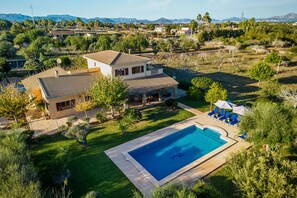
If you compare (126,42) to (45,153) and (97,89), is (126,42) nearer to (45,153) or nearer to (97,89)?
(97,89)

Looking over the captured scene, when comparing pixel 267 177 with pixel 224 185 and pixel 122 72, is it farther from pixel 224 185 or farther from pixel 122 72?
pixel 122 72

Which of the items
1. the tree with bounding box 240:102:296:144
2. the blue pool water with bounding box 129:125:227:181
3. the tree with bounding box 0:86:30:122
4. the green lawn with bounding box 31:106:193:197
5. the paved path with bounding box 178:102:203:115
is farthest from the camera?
the paved path with bounding box 178:102:203:115

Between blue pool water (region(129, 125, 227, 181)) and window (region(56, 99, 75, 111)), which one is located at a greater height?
window (region(56, 99, 75, 111))

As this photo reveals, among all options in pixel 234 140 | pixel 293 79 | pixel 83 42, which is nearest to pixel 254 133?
pixel 234 140

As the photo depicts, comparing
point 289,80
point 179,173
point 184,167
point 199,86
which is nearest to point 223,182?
point 184,167

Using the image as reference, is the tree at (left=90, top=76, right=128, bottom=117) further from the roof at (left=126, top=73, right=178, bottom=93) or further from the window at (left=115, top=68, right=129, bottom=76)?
the window at (left=115, top=68, right=129, bottom=76)

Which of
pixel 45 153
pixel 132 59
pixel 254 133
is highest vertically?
pixel 132 59

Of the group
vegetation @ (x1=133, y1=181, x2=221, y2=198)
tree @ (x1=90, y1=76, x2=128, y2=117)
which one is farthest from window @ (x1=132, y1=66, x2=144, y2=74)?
vegetation @ (x1=133, y1=181, x2=221, y2=198)
